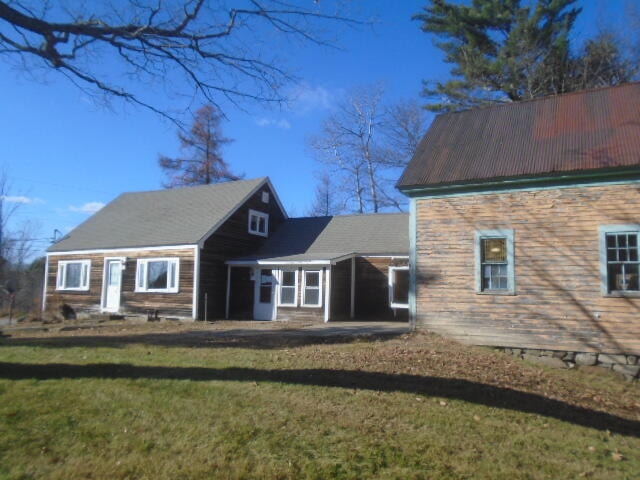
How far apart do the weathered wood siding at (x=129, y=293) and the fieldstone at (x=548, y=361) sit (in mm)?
13410

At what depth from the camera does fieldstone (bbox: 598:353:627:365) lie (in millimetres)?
11125

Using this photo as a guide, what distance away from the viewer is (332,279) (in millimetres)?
19594

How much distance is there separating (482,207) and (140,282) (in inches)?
617

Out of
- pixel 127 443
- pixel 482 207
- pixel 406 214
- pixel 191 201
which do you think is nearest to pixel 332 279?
pixel 406 214

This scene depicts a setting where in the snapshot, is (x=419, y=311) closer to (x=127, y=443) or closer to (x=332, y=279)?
(x=332, y=279)

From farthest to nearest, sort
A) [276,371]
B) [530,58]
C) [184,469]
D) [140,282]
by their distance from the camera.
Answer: [530,58], [140,282], [276,371], [184,469]

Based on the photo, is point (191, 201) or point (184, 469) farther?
point (191, 201)

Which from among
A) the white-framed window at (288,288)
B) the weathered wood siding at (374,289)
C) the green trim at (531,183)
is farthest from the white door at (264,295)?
the green trim at (531,183)

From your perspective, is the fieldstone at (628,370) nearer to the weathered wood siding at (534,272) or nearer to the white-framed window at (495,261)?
the weathered wood siding at (534,272)

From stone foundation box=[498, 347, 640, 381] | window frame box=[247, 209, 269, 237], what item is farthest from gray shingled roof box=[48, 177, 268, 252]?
stone foundation box=[498, 347, 640, 381]

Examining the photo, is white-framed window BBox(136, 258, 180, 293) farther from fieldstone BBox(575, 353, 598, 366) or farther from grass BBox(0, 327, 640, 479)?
fieldstone BBox(575, 353, 598, 366)

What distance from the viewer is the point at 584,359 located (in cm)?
1145

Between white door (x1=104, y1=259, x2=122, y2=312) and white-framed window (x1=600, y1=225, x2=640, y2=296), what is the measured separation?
19.6m

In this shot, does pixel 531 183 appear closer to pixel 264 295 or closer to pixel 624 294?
pixel 624 294
